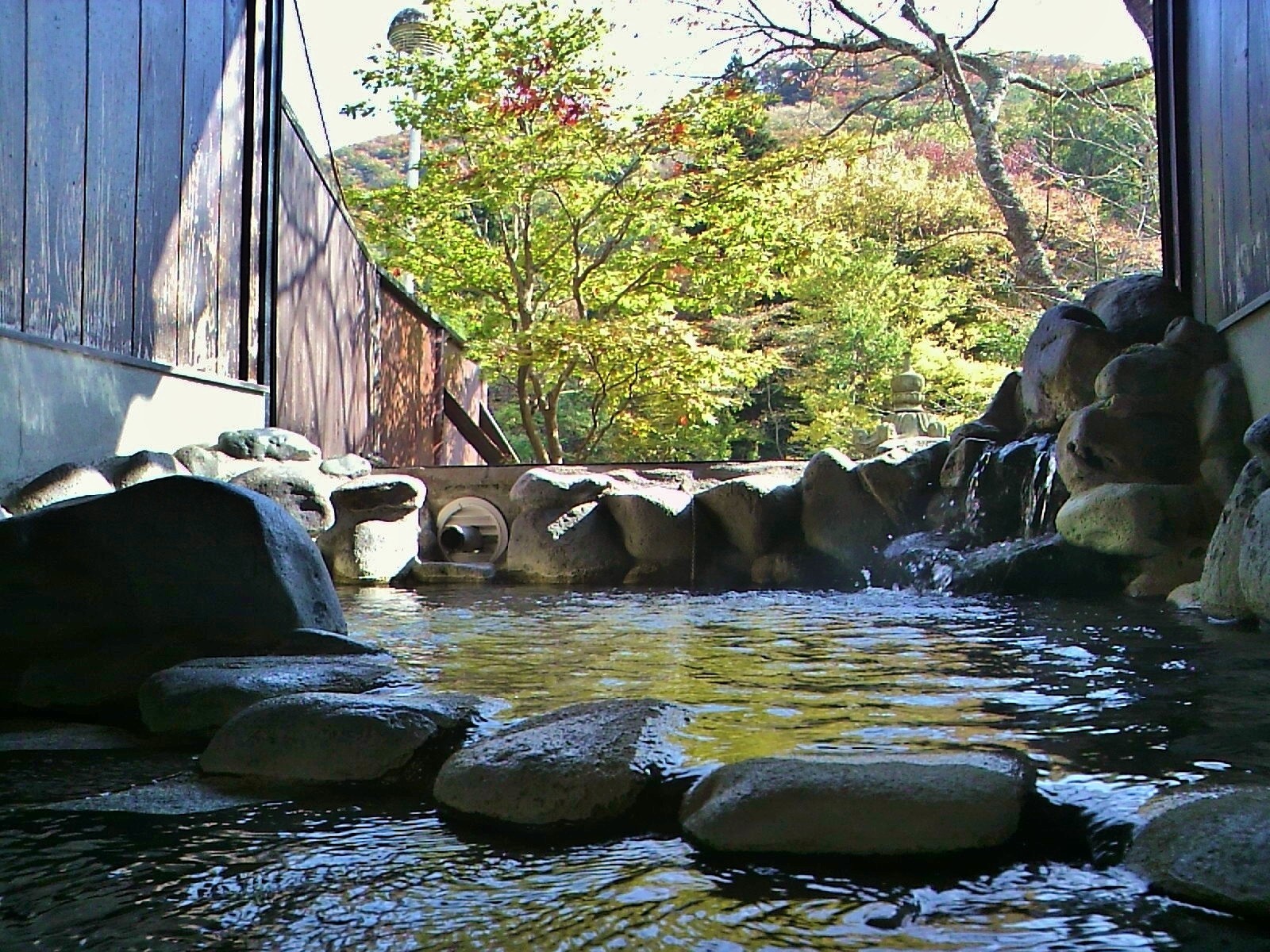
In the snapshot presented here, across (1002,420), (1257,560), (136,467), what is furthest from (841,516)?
(136,467)

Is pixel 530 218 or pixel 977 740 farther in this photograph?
pixel 530 218

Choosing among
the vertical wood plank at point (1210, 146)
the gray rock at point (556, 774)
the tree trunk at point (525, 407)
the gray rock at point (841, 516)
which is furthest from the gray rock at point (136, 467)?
the tree trunk at point (525, 407)

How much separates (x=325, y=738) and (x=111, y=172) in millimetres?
5865

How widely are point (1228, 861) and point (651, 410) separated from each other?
534 inches

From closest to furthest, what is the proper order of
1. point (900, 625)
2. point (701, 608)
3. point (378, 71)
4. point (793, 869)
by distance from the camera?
point (793, 869) → point (900, 625) → point (701, 608) → point (378, 71)

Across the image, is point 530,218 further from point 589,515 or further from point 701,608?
point 701,608

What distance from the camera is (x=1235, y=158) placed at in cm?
693

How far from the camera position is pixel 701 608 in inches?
229

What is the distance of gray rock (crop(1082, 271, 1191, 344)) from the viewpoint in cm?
762

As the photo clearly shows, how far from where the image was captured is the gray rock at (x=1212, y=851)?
5.12 feet

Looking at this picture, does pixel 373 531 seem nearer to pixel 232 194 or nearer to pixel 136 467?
pixel 136 467

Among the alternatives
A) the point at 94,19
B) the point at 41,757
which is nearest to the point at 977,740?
the point at 41,757

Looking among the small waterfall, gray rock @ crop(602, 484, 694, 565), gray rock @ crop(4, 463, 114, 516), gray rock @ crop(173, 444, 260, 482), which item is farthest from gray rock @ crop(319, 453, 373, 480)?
the small waterfall

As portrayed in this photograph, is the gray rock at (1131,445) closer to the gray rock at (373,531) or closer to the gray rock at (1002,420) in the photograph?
the gray rock at (1002,420)
